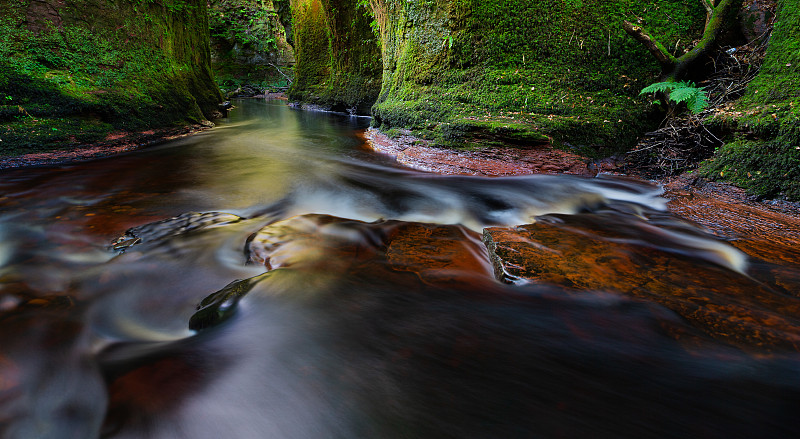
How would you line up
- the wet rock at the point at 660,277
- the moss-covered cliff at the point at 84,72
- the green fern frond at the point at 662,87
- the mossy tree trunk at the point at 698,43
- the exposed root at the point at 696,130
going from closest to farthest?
the wet rock at the point at 660,277
the exposed root at the point at 696,130
the green fern frond at the point at 662,87
the mossy tree trunk at the point at 698,43
the moss-covered cliff at the point at 84,72

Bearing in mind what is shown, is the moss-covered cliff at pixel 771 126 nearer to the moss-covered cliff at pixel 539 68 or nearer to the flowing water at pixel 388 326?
the flowing water at pixel 388 326

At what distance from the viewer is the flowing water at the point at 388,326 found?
125 cm

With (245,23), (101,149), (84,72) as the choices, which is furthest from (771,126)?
(245,23)

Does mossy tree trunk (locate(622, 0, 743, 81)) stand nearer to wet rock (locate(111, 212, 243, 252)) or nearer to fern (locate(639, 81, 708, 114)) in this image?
fern (locate(639, 81, 708, 114))

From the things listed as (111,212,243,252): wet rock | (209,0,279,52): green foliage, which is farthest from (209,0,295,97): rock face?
(111,212,243,252): wet rock

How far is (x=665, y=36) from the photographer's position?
5004 mm

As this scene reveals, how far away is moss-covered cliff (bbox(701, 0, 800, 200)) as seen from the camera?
121 inches

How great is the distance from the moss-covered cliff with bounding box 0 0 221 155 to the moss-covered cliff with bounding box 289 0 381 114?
6.91 meters

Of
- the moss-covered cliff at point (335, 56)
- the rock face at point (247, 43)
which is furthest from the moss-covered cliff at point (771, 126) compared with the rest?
the rock face at point (247, 43)

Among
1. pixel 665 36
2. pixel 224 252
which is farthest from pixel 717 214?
pixel 224 252

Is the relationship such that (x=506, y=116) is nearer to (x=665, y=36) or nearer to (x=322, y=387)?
(x=665, y=36)

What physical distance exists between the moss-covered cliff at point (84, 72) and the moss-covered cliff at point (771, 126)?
8477 millimetres

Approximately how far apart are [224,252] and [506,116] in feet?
14.2

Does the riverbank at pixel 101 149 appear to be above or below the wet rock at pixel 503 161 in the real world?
below
